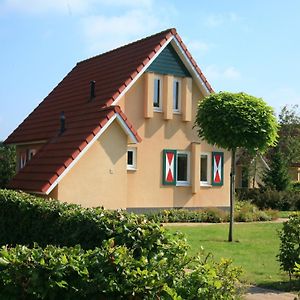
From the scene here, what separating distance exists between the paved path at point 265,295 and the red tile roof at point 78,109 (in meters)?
11.2

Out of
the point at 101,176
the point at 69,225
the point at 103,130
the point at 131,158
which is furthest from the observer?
the point at 131,158

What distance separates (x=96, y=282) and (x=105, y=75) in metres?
20.7

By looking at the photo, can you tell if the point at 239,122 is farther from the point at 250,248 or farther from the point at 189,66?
the point at 189,66

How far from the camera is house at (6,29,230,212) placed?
20328 millimetres

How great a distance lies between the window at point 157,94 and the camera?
78.2 feet

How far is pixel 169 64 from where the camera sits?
24109mm

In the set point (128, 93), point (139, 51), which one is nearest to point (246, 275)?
point (128, 93)

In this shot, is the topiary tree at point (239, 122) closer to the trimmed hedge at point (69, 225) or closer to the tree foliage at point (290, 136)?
the trimmed hedge at point (69, 225)

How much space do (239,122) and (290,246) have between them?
655 cm

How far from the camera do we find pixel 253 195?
107 ft

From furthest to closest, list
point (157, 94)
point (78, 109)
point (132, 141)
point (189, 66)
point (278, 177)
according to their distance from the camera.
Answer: point (278, 177), point (189, 66), point (78, 109), point (157, 94), point (132, 141)

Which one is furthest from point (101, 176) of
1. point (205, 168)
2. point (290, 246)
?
point (290, 246)

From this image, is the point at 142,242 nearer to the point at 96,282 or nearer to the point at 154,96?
the point at 96,282

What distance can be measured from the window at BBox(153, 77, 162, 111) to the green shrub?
14488 mm
